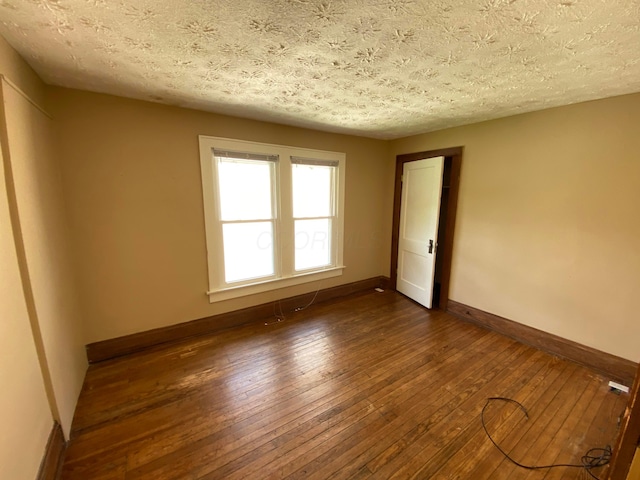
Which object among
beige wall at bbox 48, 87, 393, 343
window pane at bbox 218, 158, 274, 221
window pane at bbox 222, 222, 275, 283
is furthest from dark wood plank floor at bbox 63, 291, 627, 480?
window pane at bbox 218, 158, 274, 221

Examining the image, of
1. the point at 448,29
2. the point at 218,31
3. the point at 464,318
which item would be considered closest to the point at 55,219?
the point at 218,31

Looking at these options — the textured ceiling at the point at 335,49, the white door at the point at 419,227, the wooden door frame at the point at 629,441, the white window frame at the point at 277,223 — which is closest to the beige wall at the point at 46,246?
the textured ceiling at the point at 335,49

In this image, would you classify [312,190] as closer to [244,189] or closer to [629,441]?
[244,189]

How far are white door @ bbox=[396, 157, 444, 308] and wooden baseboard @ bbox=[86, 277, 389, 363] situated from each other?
99cm

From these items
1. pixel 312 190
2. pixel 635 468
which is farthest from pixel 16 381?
pixel 312 190

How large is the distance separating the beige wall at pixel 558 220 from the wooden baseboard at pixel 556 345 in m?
0.06

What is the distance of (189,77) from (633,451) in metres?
2.88

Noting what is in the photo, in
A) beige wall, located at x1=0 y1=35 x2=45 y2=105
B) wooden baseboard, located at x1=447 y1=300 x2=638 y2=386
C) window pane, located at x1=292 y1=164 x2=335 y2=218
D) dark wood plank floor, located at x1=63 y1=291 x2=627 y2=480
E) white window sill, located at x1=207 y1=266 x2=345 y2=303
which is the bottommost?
dark wood plank floor, located at x1=63 y1=291 x2=627 y2=480

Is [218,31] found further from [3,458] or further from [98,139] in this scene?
[3,458]

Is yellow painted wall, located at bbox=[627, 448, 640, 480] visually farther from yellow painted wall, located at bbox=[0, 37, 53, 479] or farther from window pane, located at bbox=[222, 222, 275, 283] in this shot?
window pane, located at bbox=[222, 222, 275, 283]

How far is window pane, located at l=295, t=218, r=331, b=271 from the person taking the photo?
3.49 m

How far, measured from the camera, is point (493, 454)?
158 cm

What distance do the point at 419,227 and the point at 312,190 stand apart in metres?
1.58

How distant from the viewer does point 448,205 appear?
3354 mm
